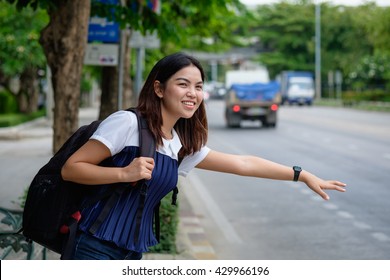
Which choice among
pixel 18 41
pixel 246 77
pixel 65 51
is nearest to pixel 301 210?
pixel 65 51

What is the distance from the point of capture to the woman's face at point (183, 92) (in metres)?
3.23

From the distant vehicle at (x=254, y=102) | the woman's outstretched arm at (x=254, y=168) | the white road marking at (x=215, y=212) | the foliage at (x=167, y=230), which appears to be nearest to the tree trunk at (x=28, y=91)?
the distant vehicle at (x=254, y=102)

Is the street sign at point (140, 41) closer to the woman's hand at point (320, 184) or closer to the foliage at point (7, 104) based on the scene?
the woman's hand at point (320, 184)

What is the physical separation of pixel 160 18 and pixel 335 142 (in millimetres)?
14049

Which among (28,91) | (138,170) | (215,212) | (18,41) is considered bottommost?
(215,212)

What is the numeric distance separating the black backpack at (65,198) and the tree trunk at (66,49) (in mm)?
4969

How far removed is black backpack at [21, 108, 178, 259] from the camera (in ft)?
10.4

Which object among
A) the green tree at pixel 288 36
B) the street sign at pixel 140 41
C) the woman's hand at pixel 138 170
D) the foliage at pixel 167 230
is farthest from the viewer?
the green tree at pixel 288 36

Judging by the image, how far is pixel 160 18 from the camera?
10000mm

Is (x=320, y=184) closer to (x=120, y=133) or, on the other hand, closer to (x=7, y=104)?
(x=120, y=133)

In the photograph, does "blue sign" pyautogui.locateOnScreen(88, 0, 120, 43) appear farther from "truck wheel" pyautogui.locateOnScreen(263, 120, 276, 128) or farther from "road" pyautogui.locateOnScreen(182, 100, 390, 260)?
"truck wheel" pyautogui.locateOnScreen(263, 120, 276, 128)

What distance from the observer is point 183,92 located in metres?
3.23

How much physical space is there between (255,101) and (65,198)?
28.8 metres
